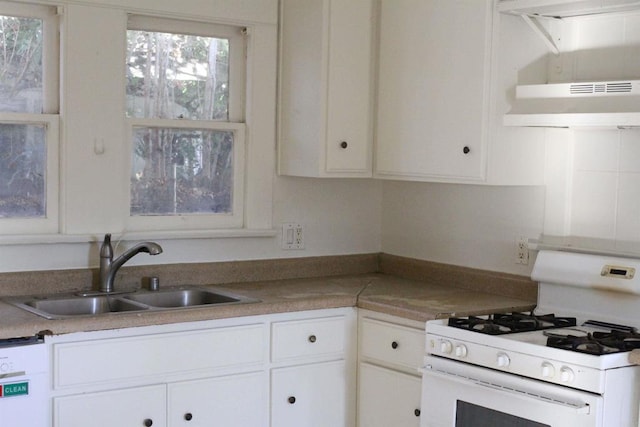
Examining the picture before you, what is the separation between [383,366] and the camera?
3660 millimetres

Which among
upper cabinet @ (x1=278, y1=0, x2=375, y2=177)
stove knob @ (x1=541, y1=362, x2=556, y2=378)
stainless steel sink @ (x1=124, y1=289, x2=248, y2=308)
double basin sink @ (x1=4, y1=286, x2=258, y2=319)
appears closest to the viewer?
stove knob @ (x1=541, y1=362, x2=556, y2=378)

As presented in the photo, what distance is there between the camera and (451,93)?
3.69m

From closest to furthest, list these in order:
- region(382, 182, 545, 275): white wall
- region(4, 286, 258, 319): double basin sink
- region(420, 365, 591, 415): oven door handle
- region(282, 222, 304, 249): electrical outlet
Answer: region(420, 365, 591, 415): oven door handle
region(4, 286, 258, 319): double basin sink
region(382, 182, 545, 275): white wall
region(282, 222, 304, 249): electrical outlet

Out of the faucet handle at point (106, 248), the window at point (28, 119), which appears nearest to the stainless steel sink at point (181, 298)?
the faucet handle at point (106, 248)

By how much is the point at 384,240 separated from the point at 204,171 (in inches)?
38.8

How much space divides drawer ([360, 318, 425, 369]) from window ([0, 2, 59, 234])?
1.28m

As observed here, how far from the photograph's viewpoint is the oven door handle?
2.80 meters

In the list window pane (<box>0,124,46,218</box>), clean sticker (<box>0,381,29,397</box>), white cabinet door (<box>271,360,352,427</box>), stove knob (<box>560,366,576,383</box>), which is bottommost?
white cabinet door (<box>271,360,352,427</box>)

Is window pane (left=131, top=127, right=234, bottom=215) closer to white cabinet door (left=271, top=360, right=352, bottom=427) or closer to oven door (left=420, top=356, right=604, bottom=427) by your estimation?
white cabinet door (left=271, top=360, right=352, bottom=427)

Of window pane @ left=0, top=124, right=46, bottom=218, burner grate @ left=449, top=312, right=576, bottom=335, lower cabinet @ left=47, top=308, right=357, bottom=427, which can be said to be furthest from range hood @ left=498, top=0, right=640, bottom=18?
window pane @ left=0, top=124, right=46, bottom=218

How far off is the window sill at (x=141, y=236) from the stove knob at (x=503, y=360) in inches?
56.5

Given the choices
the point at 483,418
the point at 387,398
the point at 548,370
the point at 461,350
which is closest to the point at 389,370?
the point at 387,398

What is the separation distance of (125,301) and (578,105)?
1784mm

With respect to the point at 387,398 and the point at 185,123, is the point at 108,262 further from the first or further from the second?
the point at 387,398
